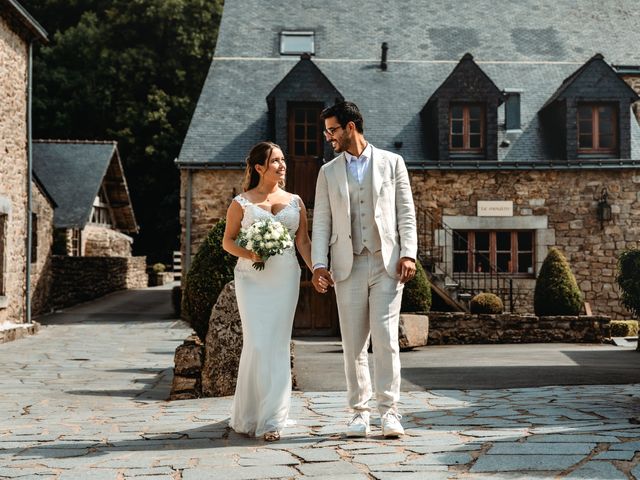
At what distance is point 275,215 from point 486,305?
34.1 ft

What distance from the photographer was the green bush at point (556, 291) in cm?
1591

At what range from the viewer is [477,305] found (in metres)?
15.7

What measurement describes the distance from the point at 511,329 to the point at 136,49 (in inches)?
1071

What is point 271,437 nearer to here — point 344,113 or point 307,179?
point 344,113

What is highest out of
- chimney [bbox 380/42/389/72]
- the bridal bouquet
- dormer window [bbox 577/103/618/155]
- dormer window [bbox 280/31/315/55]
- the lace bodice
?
dormer window [bbox 280/31/315/55]

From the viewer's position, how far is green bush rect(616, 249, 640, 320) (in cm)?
1243

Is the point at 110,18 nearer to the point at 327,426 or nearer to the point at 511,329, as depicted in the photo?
the point at 511,329

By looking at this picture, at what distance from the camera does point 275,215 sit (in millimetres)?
5859

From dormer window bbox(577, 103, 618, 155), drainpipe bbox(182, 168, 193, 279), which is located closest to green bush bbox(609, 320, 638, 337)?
dormer window bbox(577, 103, 618, 155)

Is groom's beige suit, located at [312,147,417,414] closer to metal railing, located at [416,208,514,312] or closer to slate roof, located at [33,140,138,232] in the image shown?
metal railing, located at [416,208,514,312]

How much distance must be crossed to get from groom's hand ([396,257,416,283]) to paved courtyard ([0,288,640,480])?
0.95 m

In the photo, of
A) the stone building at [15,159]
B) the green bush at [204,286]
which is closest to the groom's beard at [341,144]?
the green bush at [204,286]

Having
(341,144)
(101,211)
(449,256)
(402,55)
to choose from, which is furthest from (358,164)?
(101,211)

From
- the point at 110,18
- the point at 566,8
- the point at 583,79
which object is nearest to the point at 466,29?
the point at 566,8
